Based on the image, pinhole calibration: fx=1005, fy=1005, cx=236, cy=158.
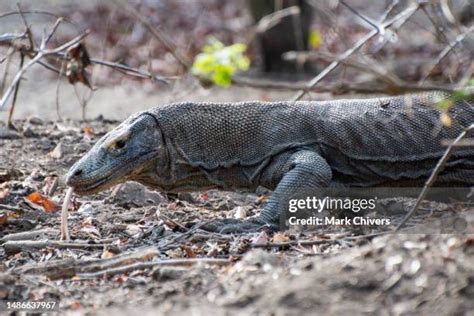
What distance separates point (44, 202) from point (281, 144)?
1.65 meters

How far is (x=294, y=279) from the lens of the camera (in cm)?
431

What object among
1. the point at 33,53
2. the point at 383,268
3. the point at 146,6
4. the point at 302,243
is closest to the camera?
the point at 383,268

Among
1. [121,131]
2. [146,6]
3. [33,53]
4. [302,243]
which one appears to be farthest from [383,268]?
[146,6]

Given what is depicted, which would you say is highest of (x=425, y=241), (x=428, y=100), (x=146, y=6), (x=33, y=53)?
(x=146, y=6)

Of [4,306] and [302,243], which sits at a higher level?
[302,243]

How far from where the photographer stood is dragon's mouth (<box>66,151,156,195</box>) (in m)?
6.18

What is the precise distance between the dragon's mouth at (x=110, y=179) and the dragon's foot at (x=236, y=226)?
0.72m

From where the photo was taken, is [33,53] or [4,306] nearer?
[4,306]

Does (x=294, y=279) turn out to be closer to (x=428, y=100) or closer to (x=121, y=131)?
(x=121, y=131)

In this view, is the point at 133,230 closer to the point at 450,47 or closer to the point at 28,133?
the point at 450,47

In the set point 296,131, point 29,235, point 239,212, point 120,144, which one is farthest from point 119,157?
point 296,131

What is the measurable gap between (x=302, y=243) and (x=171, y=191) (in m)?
1.55

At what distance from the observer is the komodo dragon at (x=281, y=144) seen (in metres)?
6.56

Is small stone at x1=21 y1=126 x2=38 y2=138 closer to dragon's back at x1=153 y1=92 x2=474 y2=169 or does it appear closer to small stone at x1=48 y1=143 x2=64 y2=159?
small stone at x1=48 y1=143 x2=64 y2=159
